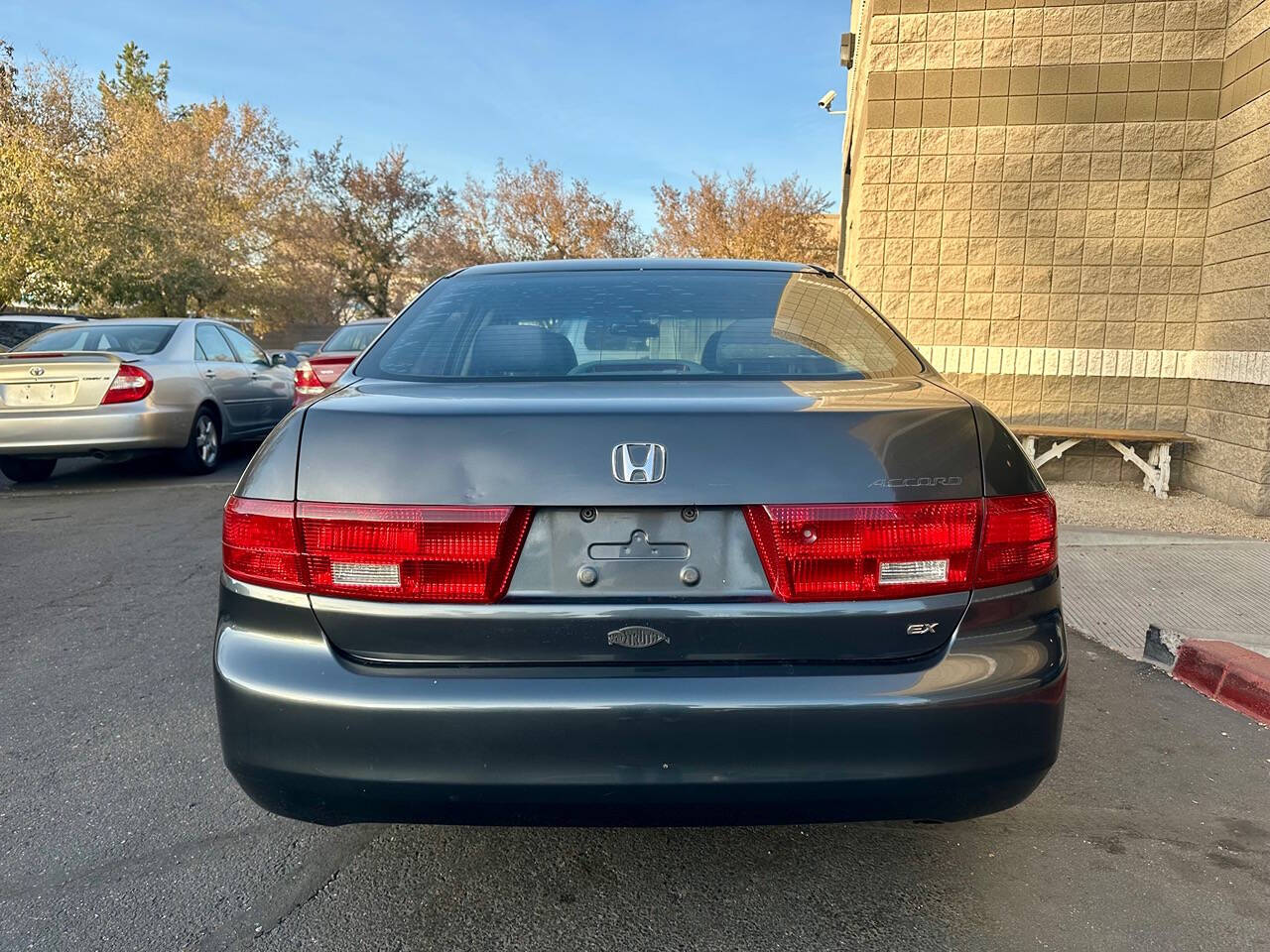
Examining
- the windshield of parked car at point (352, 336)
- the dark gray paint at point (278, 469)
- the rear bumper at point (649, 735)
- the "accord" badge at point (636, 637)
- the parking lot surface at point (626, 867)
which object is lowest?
the parking lot surface at point (626, 867)

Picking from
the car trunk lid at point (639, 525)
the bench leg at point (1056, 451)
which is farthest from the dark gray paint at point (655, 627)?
the bench leg at point (1056, 451)

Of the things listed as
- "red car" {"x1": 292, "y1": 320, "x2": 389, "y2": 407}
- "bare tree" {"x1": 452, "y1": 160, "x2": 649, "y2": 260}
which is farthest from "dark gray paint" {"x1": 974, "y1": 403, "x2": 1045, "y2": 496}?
"bare tree" {"x1": 452, "y1": 160, "x2": 649, "y2": 260}

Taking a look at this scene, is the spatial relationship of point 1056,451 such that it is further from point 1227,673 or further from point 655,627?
point 655,627

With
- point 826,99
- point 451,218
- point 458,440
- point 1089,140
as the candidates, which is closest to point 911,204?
point 1089,140

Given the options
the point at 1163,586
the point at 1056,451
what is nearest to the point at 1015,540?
the point at 1163,586

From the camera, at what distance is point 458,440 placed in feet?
5.89

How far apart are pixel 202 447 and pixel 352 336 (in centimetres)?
210

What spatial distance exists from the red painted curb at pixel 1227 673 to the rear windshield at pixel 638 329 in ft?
6.83

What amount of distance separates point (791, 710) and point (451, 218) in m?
38.4

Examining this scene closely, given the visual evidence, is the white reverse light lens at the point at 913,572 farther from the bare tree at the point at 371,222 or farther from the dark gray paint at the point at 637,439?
the bare tree at the point at 371,222

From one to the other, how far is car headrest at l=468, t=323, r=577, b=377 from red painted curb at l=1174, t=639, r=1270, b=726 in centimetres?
289

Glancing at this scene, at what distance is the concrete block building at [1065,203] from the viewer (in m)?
7.47

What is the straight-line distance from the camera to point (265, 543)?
6.15 feet

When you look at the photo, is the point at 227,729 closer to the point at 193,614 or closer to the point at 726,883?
the point at 726,883
